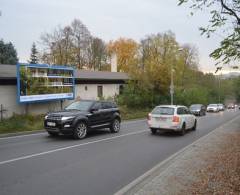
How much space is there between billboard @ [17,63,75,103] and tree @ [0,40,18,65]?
25850 mm

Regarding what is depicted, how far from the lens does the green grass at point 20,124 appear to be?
18.2 metres

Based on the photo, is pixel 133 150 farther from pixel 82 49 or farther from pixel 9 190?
pixel 82 49

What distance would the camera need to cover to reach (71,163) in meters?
9.69

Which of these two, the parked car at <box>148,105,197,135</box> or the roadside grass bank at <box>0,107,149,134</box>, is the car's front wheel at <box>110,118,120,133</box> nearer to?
the parked car at <box>148,105,197,135</box>

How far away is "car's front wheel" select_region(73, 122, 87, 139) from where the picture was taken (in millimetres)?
14992

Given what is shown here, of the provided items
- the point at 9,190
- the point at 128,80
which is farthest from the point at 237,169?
the point at 128,80

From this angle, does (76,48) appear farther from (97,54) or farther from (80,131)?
(80,131)

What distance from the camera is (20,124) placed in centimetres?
1930

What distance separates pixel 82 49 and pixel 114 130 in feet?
162

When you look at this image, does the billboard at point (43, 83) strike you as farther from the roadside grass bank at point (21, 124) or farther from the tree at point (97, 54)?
the tree at point (97, 54)

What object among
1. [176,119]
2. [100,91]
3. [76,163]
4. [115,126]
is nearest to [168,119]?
[176,119]

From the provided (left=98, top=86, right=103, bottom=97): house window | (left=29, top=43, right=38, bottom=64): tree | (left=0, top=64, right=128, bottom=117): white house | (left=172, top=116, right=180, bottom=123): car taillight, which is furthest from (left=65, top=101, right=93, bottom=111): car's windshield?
(left=29, top=43, right=38, bottom=64): tree

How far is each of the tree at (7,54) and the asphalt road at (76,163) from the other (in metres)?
38.3

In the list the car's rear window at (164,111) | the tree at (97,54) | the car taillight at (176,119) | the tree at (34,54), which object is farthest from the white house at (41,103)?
the tree at (97,54)
